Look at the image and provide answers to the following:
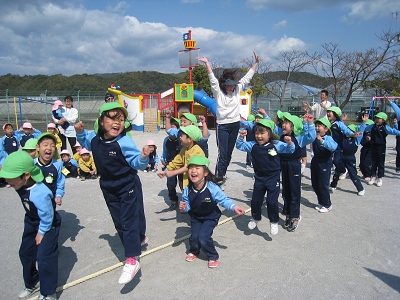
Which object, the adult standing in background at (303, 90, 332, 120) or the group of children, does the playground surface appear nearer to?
the group of children

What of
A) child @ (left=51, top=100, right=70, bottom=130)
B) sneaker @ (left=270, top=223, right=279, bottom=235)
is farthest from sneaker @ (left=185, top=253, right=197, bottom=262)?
child @ (left=51, top=100, right=70, bottom=130)

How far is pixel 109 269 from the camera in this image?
11.4 ft

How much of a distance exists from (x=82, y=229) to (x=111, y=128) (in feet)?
7.12

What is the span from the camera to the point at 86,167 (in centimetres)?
766

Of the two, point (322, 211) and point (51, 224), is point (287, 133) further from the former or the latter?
point (51, 224)

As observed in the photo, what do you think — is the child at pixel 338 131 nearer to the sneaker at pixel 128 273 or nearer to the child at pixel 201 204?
the child at pixel 201 204

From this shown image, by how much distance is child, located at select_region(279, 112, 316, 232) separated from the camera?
4.55 meters

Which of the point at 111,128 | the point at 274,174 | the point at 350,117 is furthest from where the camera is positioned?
the point at 350,117

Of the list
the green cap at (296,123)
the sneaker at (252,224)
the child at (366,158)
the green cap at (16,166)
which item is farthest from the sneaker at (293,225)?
the child at (366,158)

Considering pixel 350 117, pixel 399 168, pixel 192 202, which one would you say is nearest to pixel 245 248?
pixel 192 202

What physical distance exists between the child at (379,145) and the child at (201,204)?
5.04 meters

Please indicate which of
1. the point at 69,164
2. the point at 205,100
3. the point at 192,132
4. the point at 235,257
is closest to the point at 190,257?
the point at 235,257

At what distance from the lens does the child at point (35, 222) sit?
9.29ft

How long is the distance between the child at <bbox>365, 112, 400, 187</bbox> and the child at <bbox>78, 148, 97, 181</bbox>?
6467 millimetres
